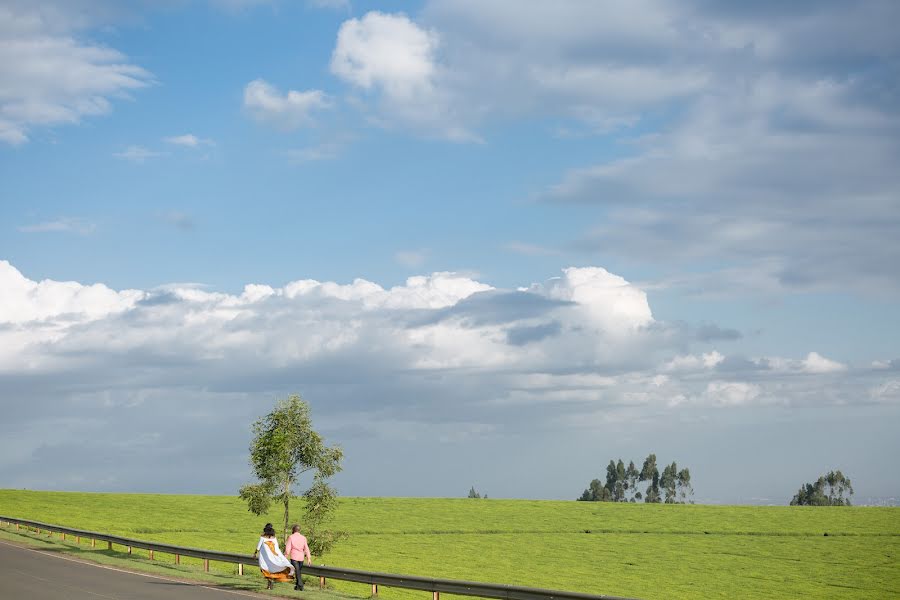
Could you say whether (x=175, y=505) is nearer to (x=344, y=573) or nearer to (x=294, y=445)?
(x=294, y=445)

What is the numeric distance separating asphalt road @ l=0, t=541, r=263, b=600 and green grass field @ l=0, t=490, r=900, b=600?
13.4 m

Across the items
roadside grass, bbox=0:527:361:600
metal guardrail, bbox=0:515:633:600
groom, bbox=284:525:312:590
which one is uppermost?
groom, bbox=284:525:312:590

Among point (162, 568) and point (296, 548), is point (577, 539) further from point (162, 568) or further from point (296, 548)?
point (296, 548)

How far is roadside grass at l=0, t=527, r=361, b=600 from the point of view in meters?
28.5

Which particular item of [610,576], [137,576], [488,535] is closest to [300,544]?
[137,576]

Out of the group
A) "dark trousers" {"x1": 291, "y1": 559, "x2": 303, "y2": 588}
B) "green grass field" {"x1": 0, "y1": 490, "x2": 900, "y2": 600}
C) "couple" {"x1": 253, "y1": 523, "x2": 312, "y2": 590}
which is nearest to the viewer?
"couple" {"x1": 253, "y1": 523, "x2": 312, "y2": 590}

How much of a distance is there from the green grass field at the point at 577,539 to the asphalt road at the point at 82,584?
13379 millimetres

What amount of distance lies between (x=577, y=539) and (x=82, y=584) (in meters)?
63.3

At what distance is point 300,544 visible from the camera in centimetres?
2862

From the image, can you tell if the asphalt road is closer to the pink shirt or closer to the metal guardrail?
the pink shirt

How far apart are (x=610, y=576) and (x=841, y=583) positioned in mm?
14972

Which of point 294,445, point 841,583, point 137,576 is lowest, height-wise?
point 841,583

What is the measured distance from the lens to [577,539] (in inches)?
3403

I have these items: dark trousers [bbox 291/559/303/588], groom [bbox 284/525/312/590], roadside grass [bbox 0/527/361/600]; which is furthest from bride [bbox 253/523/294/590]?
roadside grass [bbox 0/527/361/600]
